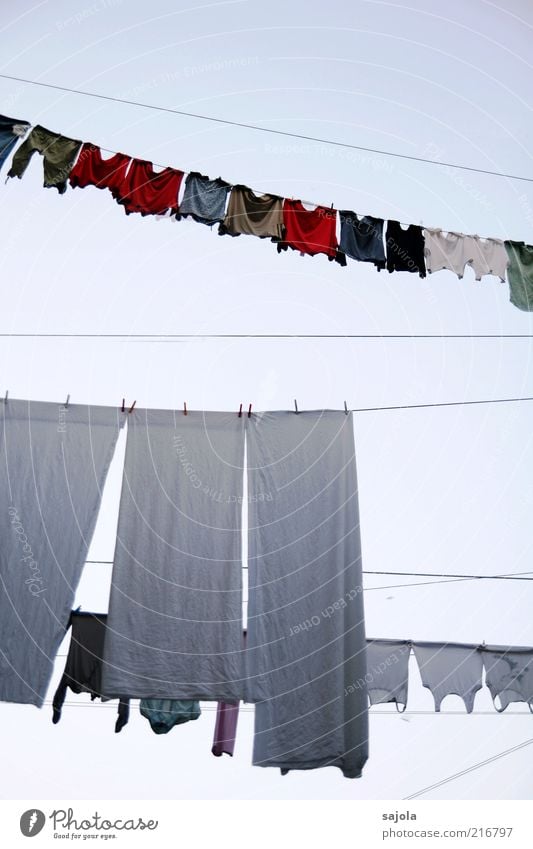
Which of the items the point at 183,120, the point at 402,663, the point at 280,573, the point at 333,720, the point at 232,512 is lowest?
the point at 333,720

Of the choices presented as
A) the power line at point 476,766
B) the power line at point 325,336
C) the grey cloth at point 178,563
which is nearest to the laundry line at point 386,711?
the power line at point 476,766

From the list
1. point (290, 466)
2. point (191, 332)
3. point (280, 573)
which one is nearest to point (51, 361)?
point (191, 332)

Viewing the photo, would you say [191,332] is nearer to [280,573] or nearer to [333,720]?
[280,573]

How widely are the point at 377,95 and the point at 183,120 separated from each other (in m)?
1.09

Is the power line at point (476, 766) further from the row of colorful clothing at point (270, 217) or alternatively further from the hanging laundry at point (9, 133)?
the hanging laundry at point (9, 133)

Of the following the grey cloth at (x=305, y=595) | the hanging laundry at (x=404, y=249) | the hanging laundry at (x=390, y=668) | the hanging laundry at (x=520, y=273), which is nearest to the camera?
the grey cloth at (x=305, y=595)

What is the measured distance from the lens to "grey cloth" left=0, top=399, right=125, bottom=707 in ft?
12.3

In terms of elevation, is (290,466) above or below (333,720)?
above

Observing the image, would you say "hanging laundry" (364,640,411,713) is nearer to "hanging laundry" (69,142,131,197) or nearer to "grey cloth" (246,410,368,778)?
"grey cloth" (246,410,368,778)

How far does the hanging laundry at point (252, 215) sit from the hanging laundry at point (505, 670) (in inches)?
104

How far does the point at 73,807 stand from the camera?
3.12 m

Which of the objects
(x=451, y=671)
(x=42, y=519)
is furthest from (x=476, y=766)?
(x=42, y=519)

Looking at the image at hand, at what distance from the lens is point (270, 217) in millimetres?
4168

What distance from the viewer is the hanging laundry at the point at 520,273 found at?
4.37 meters
